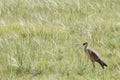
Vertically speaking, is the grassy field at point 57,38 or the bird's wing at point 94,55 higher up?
the bird's wing at point 94,55

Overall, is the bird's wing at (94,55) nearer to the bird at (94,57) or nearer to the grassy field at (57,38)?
the bird at (94,57)

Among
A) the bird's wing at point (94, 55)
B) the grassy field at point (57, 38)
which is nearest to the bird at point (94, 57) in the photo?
the bird's wing at point (94, 55)

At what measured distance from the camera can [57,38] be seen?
9477 millimetres

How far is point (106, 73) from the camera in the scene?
768cm

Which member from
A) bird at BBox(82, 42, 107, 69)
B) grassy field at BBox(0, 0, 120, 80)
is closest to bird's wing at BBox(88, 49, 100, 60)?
bird at BBox(82, 42, 107, 69)

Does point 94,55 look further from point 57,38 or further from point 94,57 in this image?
point 57,38

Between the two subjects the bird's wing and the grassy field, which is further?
the bird's wing

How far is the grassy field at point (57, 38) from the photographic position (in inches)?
301

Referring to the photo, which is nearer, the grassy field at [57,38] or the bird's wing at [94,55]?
the grassy field at [57,38]

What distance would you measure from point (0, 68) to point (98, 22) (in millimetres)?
3690

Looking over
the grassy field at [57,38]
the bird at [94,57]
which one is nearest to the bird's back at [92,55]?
the bird at [94,57]

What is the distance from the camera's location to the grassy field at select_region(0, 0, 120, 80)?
25.1ft

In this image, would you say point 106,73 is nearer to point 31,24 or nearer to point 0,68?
point 0,68

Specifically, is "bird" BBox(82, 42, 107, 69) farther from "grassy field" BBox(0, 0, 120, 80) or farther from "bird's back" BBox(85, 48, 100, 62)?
"grassy field" BBox(0, 0, 120, 80)
